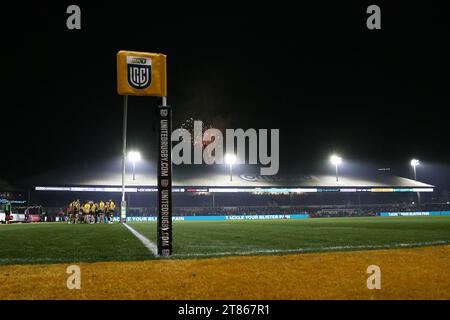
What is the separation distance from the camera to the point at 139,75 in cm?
686

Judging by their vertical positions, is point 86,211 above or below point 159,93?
below

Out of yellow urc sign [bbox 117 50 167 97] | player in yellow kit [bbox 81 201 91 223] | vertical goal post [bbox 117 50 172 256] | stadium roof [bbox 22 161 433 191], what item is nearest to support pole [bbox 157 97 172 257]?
vertical goal post [bbox 117 50 172 256]

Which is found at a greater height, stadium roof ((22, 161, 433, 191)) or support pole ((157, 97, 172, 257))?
support pole ((157, 97, 172, 257))

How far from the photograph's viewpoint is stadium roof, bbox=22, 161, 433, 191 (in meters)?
43.5

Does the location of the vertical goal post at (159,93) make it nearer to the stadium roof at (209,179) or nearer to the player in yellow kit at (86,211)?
the player in yellow kit at (86,211)

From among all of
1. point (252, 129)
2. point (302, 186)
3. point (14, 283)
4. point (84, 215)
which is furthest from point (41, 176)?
point (14, 283)

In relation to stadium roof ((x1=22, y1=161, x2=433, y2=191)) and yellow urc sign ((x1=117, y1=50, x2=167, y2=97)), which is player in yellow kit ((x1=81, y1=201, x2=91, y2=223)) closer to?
stadium roof ((x1=22, y1=161, x2=433, y2=191))

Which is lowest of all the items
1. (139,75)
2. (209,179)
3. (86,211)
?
(86,211)

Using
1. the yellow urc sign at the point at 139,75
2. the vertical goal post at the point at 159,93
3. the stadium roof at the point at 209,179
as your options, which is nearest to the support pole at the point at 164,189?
the vertical goal post at the point at 159,93

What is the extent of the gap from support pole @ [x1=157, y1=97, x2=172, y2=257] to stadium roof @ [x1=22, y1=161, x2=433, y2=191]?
37805mm

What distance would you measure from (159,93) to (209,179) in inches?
1679

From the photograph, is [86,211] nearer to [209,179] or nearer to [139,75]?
[139,75]

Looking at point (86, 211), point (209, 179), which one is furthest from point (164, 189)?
point (209, 179)
